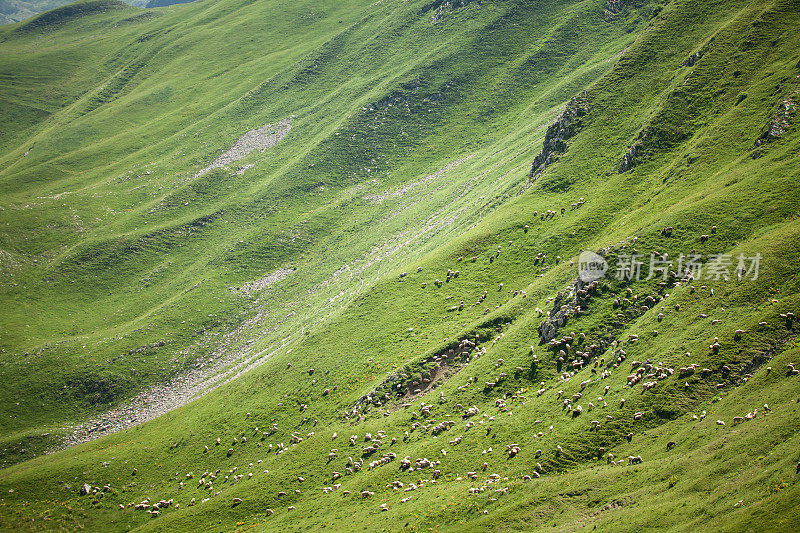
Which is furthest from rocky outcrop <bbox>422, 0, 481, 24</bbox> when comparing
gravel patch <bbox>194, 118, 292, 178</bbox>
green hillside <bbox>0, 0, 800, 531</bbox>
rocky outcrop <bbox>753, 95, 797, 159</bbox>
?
rocky outcrop <bbox>753, 95, 797, 159</bbox>

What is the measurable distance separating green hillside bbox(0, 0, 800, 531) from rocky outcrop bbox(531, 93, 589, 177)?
1.60ft

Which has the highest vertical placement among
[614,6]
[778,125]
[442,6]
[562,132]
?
[442,6]

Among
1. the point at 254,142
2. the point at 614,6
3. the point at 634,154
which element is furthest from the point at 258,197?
the point at 614,6

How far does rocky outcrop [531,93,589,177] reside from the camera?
236 feet

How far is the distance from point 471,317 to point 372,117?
89.7 m

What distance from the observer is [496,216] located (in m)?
69.6

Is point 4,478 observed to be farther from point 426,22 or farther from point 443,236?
point 426,22

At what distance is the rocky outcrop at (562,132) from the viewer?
2837 inches

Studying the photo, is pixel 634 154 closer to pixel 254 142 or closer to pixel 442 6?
pixel 254 142

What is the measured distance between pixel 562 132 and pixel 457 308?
3646 centimetres

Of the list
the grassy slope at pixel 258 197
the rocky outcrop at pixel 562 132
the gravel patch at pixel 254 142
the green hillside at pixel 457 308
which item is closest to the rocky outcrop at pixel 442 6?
the grassy slope at pixel 258 197

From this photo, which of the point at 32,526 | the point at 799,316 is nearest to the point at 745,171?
the point at 799,316

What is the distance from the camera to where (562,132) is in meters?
73.1

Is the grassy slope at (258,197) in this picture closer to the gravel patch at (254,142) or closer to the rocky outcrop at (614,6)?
the rocky outcrop at (614,6)
